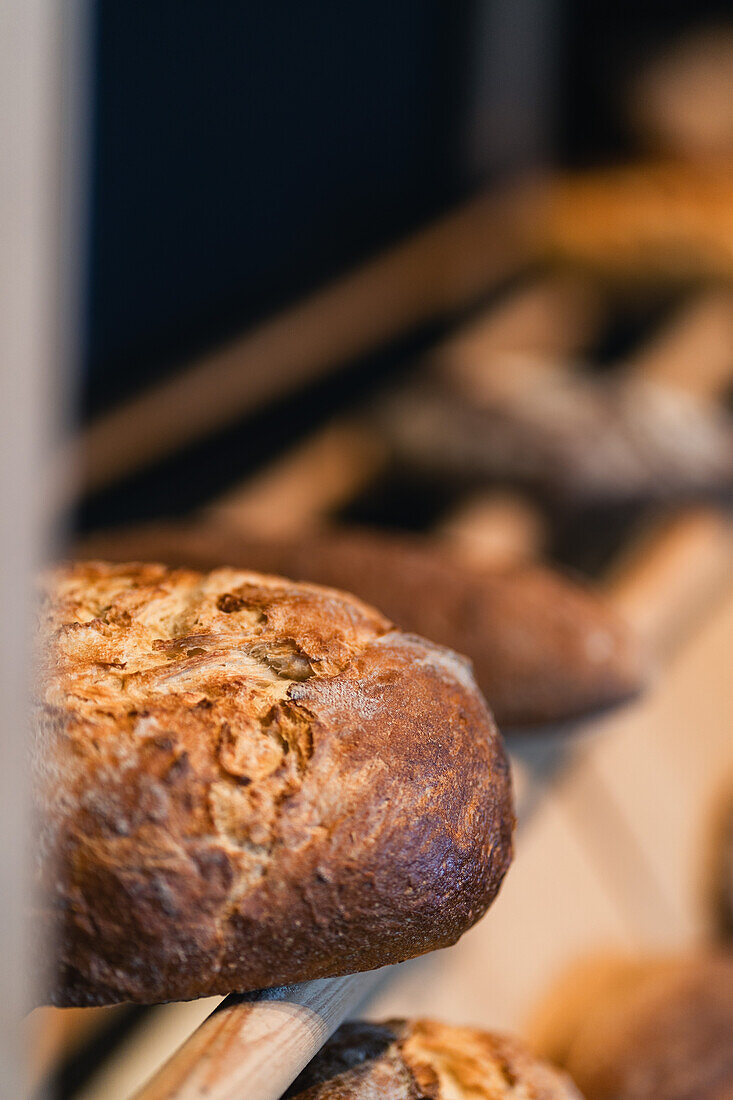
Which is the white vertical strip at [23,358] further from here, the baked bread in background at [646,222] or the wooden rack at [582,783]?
the baked bread in background at [646,222]

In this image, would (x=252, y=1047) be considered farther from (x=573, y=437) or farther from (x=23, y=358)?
(x=573, y=437)

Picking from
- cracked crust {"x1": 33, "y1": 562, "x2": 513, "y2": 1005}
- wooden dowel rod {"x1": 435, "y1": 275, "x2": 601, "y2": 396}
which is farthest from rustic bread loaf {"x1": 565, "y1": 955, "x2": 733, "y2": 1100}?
wooden dowel rod {"x1": 435, "y1": 275, "x2": 601, "y2": 396}

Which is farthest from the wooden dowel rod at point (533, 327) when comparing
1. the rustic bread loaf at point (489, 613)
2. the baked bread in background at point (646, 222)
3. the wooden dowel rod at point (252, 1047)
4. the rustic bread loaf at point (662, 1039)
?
the wooden dowel rod at point (252, 1047)

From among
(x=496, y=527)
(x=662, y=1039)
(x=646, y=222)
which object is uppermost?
(x=646, y=222)

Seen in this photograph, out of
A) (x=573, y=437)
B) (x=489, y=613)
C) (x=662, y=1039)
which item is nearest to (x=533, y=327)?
(x=573, y=437)

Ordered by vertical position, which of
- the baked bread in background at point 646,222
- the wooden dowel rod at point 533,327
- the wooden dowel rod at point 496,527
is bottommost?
the wooden dowel rod at point 496,527
